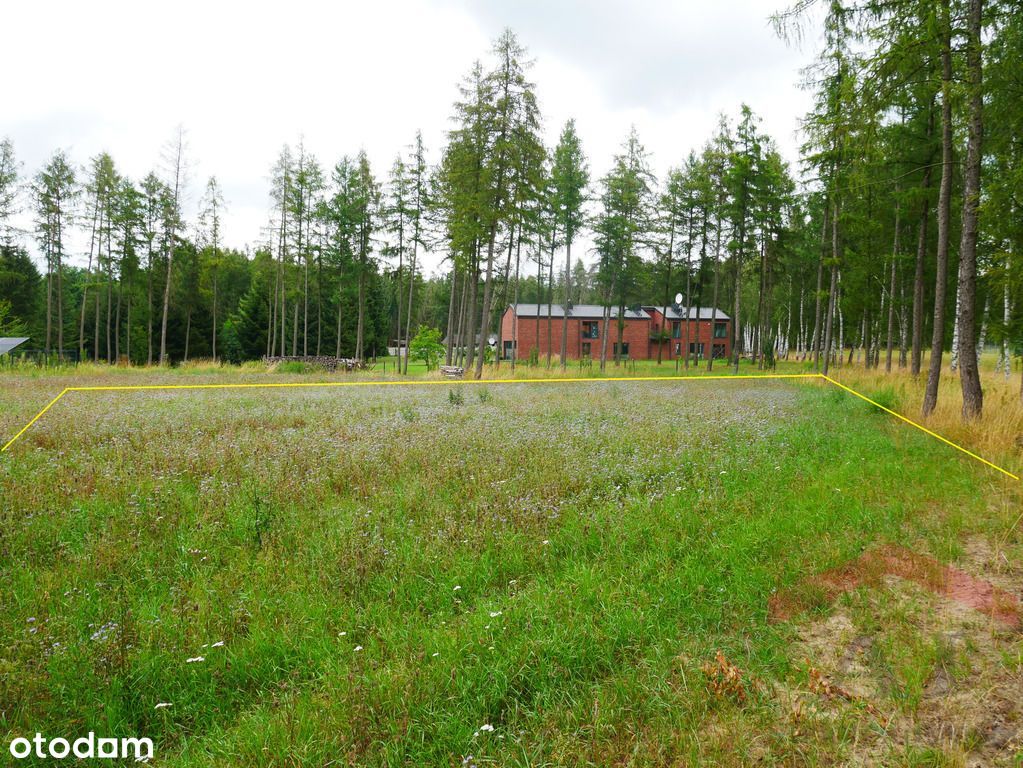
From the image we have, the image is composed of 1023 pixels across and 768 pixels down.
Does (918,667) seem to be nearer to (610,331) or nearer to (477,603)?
(477,603)

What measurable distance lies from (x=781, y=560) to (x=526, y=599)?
99.0 inches

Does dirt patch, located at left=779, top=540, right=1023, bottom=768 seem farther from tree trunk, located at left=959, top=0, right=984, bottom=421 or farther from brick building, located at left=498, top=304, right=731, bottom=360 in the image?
brick building, located at left=498, top=304, right=731, bottom=360

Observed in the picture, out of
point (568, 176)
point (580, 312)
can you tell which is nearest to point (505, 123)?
point (568, 176)

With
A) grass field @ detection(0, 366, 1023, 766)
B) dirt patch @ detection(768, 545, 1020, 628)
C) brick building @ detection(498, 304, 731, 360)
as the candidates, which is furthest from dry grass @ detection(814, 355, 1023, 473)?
brick building @ detection(498, 304, 731, 360)

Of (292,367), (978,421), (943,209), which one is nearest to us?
(978,421)

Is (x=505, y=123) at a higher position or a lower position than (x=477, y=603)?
higher

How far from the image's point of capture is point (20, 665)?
11.5 ft

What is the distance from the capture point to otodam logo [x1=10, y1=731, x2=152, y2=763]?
2.90m

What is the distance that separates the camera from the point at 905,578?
461cm

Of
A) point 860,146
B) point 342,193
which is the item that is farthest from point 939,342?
point 342,193

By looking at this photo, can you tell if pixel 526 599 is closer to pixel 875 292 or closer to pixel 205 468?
pixel 205 468

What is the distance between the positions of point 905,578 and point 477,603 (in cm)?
375

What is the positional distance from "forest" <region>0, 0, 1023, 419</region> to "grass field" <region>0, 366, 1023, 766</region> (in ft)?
26.1

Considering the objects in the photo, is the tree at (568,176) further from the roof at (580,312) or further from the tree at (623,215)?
the roof at (580,312)
